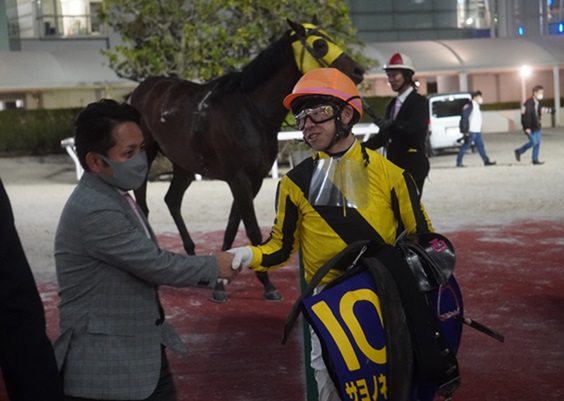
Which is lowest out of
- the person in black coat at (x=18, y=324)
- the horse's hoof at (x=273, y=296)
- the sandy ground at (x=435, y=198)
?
the sandy ground at (x=435, y=198)

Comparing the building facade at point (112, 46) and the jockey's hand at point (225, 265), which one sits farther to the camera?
the building facade at point (112, 46)

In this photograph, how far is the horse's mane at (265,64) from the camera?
8.33m

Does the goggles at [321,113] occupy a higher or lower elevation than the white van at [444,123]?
higher

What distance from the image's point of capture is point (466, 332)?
7.17 meters

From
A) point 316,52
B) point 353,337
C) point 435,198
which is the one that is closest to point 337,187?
point 353,337

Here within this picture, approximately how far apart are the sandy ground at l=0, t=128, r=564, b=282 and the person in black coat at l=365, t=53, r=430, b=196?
3.94 metres

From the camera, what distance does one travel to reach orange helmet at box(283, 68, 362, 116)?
13.0 ft

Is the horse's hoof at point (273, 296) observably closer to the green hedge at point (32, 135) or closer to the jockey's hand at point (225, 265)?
the jockey's hand at point (225, 265)

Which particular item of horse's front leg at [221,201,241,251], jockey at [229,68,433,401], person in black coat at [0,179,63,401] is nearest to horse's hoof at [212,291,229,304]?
horse's front leg at [221,201,241,251]

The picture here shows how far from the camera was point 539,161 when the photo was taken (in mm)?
22156

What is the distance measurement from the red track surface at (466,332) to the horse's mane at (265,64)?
6.06ft

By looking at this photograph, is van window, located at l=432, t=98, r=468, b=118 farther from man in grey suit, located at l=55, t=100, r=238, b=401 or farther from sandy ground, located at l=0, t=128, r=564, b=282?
man in grey suit, located at l=55, t=100, r=238, b=401

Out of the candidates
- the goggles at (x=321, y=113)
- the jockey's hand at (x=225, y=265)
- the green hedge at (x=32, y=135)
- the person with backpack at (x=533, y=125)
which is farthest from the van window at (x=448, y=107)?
the jockey's hand at (x=225, y=265)

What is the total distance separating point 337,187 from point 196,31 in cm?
1886
